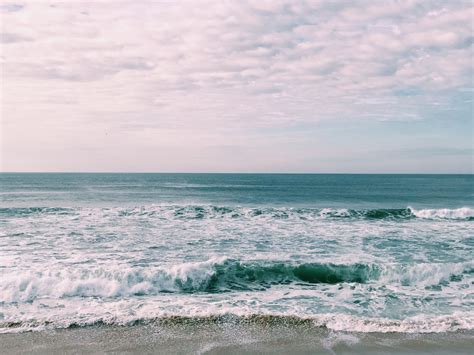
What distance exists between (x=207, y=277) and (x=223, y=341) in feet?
16.2

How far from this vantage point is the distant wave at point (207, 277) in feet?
41.7

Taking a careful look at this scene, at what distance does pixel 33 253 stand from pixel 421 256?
17499 millimetres

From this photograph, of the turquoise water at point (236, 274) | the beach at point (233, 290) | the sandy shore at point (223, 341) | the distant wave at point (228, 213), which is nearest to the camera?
the sandy shore at point (223, 341)

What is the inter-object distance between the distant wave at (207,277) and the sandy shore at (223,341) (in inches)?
115

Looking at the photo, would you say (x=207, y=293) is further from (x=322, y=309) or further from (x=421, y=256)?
(x=421, y=256)

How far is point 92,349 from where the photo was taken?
29.6 ft

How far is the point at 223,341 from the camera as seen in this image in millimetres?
9492

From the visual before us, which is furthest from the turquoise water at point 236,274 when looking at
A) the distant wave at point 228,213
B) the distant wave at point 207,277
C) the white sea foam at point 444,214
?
the white sea foam at point 444,214

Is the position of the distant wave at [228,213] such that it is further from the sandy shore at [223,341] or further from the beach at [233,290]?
the sandy shore at [223,341]

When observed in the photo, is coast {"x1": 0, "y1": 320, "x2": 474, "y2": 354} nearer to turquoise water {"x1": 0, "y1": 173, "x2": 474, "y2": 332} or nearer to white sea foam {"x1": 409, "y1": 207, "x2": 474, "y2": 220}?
turquoise water {"x1": 0, "y1": 173, "x2": 474, "y2": 332}

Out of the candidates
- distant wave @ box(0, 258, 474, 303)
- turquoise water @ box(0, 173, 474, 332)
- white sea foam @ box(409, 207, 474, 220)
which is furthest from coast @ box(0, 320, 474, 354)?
white sea foam @ box(409, 207, 474, 220)

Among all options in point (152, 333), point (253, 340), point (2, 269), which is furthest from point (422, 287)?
point (2, 269)

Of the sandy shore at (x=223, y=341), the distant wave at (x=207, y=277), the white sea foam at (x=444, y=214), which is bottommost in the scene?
the sandy shore at (x=223, y=341)

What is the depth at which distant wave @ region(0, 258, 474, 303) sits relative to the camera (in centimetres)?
1272
